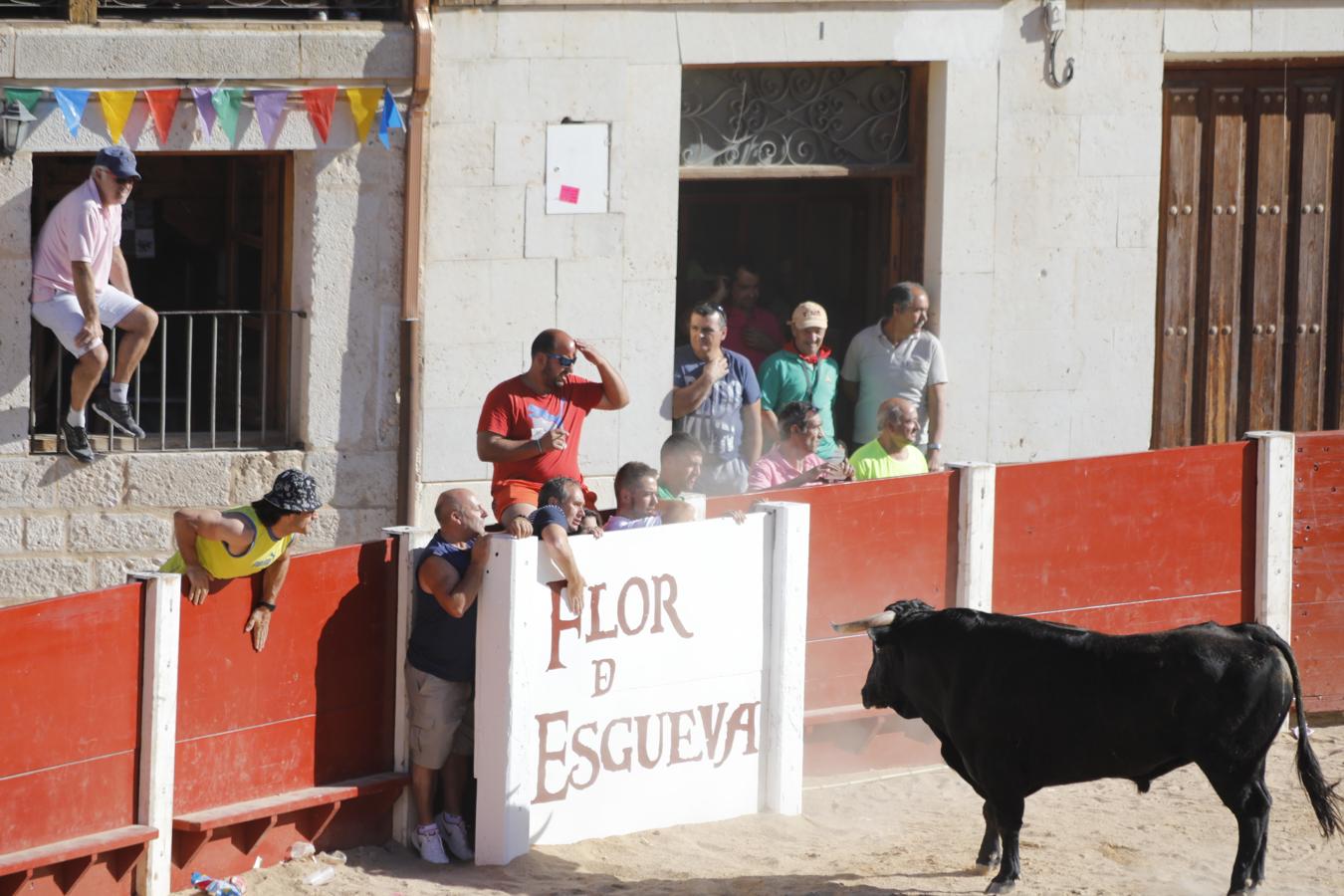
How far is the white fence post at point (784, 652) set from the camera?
9.23 m

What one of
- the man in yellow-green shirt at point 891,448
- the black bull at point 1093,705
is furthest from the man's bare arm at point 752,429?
the black bull at point 1093,705

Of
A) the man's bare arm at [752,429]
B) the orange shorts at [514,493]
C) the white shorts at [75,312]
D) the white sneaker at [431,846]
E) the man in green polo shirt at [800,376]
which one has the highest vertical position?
the white shorts at [75,312]

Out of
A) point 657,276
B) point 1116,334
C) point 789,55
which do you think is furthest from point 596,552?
point 1116,334

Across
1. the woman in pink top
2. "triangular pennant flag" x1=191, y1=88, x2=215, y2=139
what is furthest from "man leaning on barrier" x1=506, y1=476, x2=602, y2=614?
"triangular pennant flag" x1=191, y1=88, x2=215, y2=139

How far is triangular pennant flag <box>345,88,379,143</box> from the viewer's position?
11.3m

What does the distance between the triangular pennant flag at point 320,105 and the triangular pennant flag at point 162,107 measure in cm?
66

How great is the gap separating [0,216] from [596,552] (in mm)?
4099

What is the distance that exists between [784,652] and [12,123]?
468 centimetres

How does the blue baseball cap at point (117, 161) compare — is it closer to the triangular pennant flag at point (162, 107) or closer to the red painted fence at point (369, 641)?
the triangular pennant flag at point (162, 107)

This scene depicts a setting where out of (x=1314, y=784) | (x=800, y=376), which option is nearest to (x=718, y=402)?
(x=800, y=376)

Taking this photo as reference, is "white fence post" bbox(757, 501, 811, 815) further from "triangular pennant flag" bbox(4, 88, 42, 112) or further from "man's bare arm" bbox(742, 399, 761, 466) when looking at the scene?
"triangular pennant flag" bbox(4, 88, 42, 112)

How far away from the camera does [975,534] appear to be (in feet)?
33.4

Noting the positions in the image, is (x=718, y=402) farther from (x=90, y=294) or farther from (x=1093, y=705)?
(x=1093, y=705)

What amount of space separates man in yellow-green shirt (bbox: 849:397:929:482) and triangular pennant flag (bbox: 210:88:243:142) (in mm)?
3600
